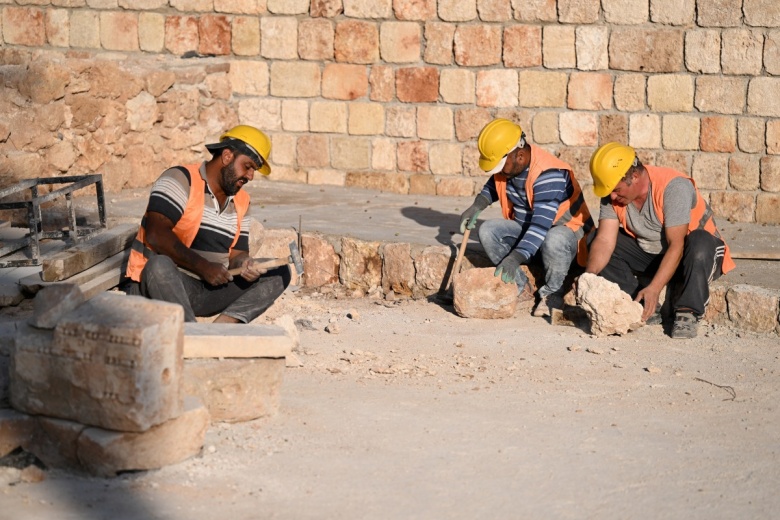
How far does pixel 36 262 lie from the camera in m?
6.56

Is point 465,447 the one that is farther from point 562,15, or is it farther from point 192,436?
point 562,15

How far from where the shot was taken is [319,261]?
791 centimetres

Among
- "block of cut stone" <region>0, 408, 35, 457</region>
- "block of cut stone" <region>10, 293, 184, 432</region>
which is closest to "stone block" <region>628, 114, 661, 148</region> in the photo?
"block of cut stone" <region>10, 293, 184, 432</region>

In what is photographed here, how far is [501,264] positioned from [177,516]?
353 cm

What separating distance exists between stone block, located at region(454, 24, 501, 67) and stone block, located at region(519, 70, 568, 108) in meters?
0.34

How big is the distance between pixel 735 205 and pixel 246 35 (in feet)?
16.7

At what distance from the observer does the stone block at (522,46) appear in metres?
9.64

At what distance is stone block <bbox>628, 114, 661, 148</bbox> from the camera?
9453 millimetres

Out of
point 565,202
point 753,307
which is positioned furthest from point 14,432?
point 753,307

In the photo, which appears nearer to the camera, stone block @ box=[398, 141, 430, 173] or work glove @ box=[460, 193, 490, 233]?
work glove @ box=[460, 193, 490, 233]

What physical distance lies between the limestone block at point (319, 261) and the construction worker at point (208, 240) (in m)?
1.61

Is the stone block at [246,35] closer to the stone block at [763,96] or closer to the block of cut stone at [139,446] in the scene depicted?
the stone block at [763,96]

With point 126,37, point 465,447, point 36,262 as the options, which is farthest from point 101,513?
point 126,37

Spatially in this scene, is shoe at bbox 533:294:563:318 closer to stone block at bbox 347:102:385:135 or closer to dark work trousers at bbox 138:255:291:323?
dark work trousers at bbox 138:255:291:323
